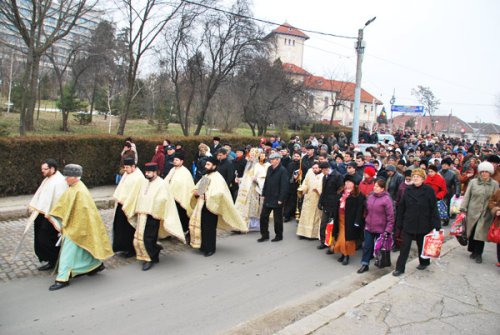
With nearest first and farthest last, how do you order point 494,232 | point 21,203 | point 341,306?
1. point 341,306
2. point 494,232
3. point 21,203

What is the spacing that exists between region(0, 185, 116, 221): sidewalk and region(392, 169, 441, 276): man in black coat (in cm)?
706

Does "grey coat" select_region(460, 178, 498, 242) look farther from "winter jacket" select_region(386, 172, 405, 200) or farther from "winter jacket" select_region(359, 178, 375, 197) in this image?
"winter jacket" select_region(359, 178, 375, 197)

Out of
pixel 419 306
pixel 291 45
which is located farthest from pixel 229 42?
pixel 291 45

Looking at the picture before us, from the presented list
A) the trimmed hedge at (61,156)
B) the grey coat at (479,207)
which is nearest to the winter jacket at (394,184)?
the grey coat at (479,207)

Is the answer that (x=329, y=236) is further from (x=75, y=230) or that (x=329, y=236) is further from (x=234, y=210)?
(x=75, y=230)

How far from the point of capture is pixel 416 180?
659 cm

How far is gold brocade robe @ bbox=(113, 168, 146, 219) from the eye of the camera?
21.7ft

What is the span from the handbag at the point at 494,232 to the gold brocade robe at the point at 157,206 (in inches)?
203

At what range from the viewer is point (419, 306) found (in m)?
5.45

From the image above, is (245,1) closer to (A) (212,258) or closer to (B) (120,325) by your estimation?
(A) (212,258)

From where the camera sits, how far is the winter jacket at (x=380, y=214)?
6617 mm

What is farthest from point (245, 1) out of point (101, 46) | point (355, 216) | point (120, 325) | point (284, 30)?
point (284, 30)

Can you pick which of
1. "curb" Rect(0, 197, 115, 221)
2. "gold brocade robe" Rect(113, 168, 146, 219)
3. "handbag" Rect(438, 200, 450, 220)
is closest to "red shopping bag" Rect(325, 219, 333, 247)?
"gold brocade robe" Rect(113, 168, 146, 219)

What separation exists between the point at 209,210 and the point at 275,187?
165cm
